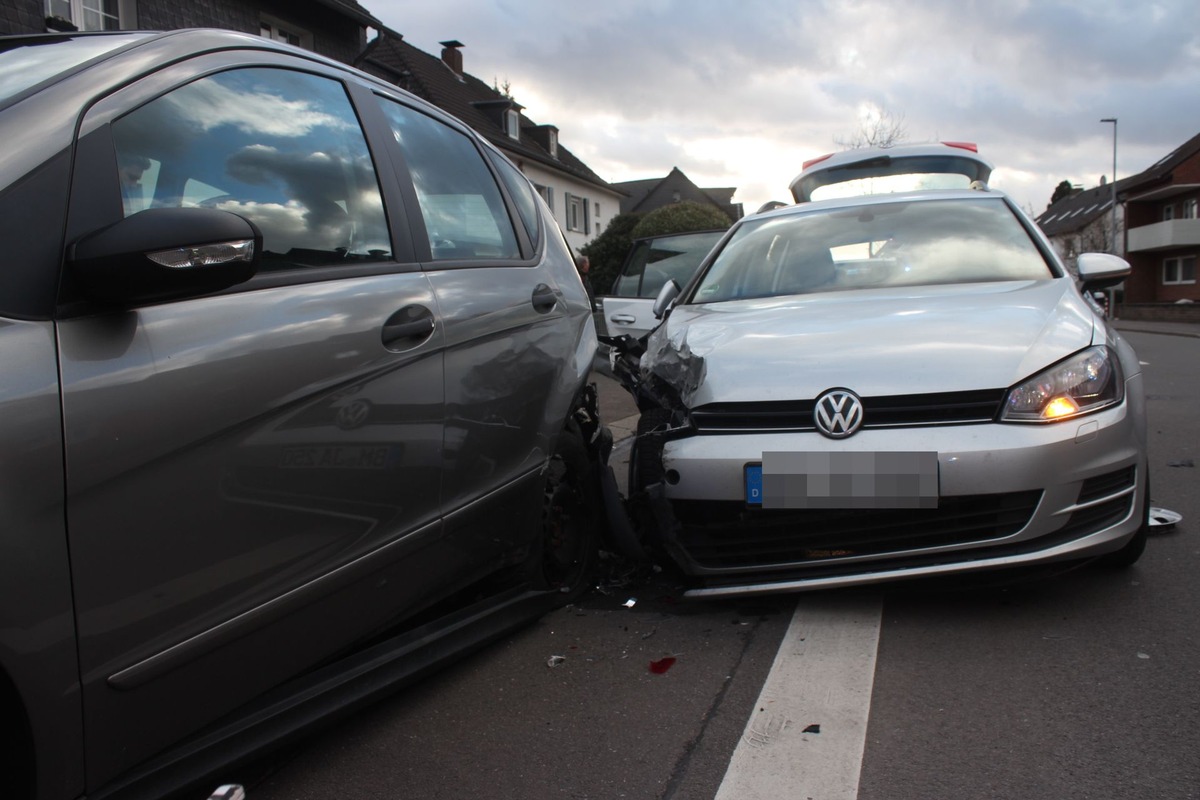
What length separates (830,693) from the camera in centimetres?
282

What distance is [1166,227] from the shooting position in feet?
163

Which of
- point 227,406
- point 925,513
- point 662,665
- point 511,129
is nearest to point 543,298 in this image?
point 662,665

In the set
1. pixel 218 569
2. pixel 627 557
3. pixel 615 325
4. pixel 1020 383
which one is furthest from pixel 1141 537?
pixel 615 325

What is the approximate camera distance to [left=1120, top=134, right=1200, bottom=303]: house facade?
49.9m

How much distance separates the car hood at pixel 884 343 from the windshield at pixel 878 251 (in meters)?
0.24

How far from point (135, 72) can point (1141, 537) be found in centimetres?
359

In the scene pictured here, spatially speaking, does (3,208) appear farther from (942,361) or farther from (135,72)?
(942,361)

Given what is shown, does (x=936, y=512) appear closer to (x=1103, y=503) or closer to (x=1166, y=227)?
(x=1103, y=503)

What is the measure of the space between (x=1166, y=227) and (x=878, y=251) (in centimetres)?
5370

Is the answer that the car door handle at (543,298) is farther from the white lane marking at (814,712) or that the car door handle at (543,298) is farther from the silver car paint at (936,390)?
the white lane marking at (814,712)

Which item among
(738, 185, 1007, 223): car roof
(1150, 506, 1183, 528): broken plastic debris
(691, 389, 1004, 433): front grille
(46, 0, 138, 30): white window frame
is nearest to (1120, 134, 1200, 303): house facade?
(46, 0, 138, 30): white window frame

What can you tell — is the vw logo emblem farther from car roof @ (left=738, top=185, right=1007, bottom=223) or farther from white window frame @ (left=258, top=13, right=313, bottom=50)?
white window frame @ (left=258, top=13, right=313, bottom=50)

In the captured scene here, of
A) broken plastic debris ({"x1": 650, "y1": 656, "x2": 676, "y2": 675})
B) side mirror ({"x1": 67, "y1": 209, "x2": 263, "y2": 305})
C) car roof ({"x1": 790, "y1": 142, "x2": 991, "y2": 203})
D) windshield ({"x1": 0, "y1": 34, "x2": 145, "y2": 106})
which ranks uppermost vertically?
car roof ({"x1": 790, "y1": 142, "x2": 991, "y2": 203})

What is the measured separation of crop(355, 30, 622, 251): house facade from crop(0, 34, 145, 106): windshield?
75.5ft
